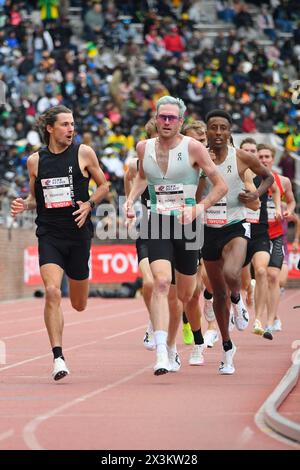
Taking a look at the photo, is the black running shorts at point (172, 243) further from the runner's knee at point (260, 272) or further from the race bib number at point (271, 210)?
the race bib number at point (271, 210)

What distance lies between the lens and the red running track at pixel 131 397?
8.24 meters

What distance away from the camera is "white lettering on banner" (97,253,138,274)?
1320 inches

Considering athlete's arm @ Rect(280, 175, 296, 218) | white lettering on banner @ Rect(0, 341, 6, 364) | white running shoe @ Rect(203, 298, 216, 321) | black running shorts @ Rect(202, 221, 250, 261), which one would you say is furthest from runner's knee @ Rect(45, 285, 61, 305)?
athlete's arm @ Rect(280, 175, 296, 218)

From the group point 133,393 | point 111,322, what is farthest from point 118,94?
point 133,393

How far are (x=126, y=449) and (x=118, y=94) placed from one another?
30.1 meters

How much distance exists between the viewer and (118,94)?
1473 inches

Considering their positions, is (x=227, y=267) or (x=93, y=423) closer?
(x=93, y=423)

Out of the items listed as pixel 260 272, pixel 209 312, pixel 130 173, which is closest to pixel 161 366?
pixel 130 173

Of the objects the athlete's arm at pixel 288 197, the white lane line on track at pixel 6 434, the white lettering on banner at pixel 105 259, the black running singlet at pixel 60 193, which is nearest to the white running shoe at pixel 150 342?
the black running singlet at pixel 60 193

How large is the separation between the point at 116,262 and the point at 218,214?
20.5m

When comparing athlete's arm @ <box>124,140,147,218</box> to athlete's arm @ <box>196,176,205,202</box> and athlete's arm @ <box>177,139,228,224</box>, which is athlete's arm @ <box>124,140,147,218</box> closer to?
athlete's arm @ <box>177,139,228,224</box>

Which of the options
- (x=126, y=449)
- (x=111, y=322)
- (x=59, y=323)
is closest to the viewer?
(x=126, y=449)

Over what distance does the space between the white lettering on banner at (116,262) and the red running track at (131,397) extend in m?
14.4

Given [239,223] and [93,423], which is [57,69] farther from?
[93,423]
